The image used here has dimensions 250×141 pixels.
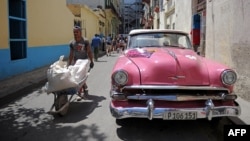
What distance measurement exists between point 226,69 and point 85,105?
3338 millimetres

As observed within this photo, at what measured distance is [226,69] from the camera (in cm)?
539

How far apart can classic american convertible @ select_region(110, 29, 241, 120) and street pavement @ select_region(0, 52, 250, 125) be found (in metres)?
0.93

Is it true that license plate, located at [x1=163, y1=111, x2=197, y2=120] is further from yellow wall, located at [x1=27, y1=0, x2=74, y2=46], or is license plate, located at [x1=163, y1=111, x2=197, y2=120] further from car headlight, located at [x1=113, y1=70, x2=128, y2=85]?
yellow wall, located at [x1=27, y1=0, x2=74, y2=46]

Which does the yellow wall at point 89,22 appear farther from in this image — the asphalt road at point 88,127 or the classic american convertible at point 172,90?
the classic american convertible at point 172,90

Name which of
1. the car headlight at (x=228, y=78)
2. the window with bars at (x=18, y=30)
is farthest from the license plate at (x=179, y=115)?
the window with bars at (x=18, y=30)

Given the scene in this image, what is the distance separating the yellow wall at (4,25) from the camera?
1054 cm

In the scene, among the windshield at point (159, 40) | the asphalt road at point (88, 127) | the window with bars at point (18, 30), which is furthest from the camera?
the window with bars at point (18, 30)

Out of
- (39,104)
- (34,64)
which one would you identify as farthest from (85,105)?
(34,64)

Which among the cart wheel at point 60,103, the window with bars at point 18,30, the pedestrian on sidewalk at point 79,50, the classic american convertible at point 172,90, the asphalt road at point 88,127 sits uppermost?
the window with bars at point 18,30

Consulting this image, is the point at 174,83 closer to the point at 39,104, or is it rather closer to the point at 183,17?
the point at 39,104

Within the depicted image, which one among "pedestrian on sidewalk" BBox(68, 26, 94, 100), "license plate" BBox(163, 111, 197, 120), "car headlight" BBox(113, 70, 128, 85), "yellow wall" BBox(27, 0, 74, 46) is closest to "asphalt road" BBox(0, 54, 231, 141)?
"license plate" BBox(163, 111, 197, 120)

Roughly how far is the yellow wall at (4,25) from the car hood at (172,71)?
644cm

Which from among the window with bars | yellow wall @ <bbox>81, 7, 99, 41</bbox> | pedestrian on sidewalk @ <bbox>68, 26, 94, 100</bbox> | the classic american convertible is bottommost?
the classic american convertible

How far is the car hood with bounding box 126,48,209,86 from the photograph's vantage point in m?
5.17
